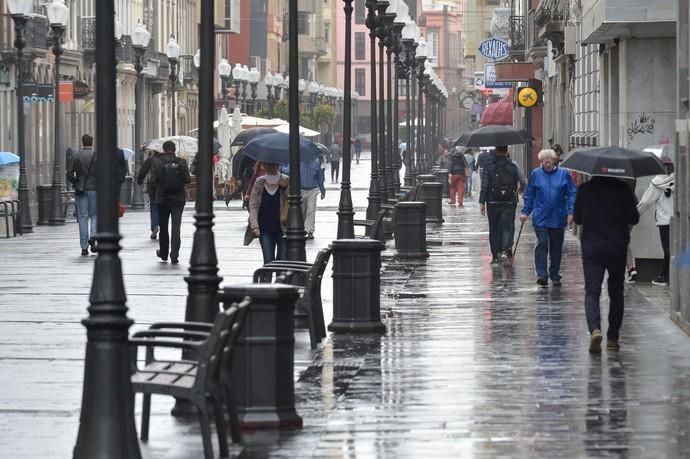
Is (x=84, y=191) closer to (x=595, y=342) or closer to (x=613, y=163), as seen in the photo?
(x=613, y=163)

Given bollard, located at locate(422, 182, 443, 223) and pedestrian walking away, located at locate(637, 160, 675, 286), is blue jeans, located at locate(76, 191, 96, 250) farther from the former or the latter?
bollard, located at locate(422, 182, 443, 223)

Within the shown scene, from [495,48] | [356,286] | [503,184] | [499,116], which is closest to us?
[356,286]

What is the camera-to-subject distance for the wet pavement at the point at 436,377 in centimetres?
1064

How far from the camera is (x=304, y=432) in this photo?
11.1 metres

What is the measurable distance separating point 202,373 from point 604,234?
6.25 meters

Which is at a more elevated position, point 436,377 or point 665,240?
point 665,240

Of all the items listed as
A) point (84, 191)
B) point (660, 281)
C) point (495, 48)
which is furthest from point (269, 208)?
point (495, 48)

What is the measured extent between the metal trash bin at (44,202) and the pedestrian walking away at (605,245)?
2581 cm

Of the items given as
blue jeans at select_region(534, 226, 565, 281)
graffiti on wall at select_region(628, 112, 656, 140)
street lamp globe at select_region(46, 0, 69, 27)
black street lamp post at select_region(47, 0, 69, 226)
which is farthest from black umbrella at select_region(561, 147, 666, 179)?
street lamp globe at select_region(46, 0, 69, 27)

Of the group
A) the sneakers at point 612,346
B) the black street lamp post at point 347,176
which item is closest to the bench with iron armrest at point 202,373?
the sneakers at point 612,346

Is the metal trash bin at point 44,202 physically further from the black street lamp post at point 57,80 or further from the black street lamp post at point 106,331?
the black street lamp post at point 106,331

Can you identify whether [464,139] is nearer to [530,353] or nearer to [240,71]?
[530,353]

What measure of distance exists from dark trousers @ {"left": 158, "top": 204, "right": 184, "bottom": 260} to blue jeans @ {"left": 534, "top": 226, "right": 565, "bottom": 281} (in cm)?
679

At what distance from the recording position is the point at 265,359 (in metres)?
11.1
